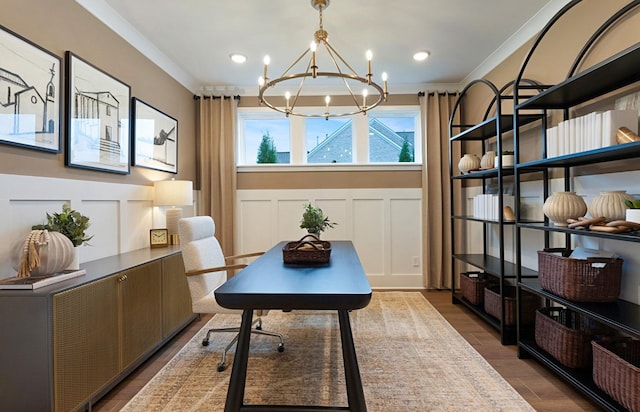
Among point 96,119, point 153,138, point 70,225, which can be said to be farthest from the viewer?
point 153,138

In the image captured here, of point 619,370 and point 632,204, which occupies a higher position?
point 632,204

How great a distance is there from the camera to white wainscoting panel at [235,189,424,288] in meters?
4.37

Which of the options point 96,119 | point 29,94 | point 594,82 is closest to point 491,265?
point 594,82

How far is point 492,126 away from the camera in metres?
3.17

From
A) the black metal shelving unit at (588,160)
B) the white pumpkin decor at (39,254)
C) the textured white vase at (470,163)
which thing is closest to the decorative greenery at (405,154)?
the textured white vase at (470,163)

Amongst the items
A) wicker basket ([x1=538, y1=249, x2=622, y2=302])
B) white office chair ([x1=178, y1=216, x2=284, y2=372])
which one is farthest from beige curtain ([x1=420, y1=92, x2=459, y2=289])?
white office chair ([x1=178, y1=216, x2=284, y2=372])

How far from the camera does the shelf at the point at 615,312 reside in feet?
5.19

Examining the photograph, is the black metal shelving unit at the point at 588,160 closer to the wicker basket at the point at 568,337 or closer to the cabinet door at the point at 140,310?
the wicker basket at the point at 568,337

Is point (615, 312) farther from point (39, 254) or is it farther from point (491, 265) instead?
point (39, 254)

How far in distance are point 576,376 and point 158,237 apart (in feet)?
10.7

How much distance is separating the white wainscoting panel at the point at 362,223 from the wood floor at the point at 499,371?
49.6 inches

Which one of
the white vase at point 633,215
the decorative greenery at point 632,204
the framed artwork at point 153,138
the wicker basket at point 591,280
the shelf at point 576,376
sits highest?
the framed artwork at point 153,138

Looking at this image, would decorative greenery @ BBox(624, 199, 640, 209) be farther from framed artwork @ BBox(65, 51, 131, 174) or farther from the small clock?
the small clock

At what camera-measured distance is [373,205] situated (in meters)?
4.38
